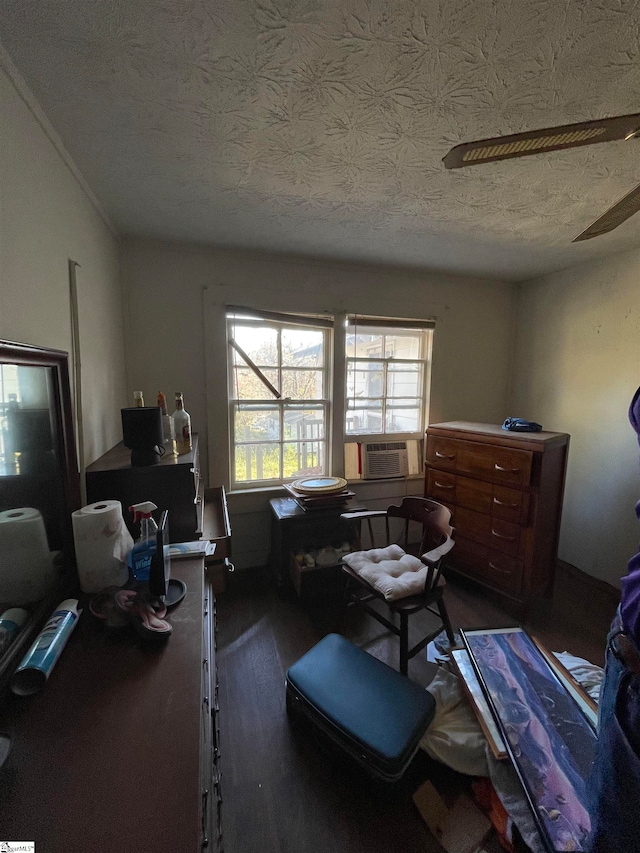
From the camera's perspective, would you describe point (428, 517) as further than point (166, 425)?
Yes

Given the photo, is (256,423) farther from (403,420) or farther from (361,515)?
(403,420)

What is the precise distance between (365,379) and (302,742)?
7.55ft

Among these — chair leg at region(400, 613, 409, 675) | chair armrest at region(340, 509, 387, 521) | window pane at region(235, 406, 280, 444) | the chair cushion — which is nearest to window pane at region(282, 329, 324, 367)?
window pane at region(235, 406, 280, 444)

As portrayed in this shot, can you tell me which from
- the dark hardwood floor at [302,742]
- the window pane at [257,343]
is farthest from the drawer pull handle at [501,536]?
the window pane at [257,343]

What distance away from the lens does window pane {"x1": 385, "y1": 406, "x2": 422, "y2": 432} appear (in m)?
2.96

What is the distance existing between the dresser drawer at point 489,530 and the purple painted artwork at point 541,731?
60 cm

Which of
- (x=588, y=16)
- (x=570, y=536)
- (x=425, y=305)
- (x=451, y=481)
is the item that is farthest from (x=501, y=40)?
(x=570, y=536)

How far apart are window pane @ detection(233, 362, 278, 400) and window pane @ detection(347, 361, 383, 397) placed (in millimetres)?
643

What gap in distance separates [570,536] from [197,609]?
3.01 metres

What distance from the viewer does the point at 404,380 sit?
295 cm

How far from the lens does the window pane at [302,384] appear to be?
2.60m

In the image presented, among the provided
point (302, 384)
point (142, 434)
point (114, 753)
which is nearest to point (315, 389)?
point (302, 384)

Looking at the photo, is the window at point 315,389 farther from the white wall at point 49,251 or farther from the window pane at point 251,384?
the white wall at point 49,251

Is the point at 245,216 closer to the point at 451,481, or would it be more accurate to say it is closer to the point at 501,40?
the point at 501,40
